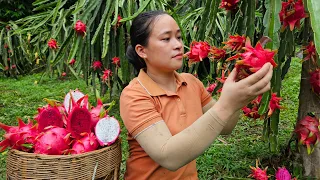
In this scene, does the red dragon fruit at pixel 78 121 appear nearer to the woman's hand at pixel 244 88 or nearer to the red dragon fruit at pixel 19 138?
the red dragon fruit at pixel 19 138

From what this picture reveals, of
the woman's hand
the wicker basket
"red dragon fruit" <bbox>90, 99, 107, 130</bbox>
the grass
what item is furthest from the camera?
the grass

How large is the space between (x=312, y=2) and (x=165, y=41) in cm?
53

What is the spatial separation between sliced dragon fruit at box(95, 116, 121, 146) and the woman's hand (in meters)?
0.45

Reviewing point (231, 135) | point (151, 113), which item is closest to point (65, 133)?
point (151, 113)

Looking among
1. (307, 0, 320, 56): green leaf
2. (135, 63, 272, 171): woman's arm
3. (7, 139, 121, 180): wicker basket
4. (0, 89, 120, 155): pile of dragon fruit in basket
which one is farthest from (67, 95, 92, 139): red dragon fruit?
(307, 0, 320, 56): green leaf

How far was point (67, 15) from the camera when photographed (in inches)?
155

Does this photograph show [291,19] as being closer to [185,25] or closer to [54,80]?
A: [185,25]

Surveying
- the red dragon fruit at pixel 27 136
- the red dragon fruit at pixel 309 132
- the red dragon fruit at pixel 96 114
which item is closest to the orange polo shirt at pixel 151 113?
the red dragon fruit at pixel 96 114

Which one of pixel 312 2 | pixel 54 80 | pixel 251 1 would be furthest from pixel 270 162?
pixel 54 80

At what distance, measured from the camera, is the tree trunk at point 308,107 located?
184 cm

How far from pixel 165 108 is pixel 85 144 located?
12.5 inches

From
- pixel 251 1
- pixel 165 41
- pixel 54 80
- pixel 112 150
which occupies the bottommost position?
pixel 54 80

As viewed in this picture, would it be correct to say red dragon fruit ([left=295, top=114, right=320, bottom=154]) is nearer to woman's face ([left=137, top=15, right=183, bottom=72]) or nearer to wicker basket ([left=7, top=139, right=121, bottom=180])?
woman's face ([left=137, top=15, right=183, bottom=72])

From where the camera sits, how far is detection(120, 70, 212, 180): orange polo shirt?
4.23 feet
